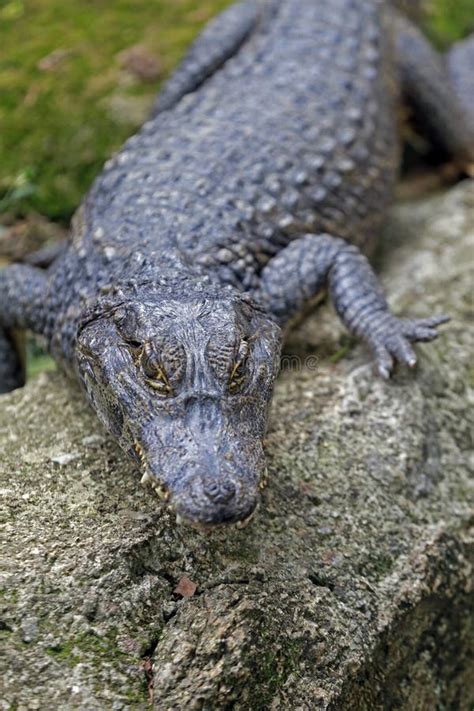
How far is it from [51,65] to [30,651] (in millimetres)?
4688

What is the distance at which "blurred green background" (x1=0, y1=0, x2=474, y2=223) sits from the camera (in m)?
5.38

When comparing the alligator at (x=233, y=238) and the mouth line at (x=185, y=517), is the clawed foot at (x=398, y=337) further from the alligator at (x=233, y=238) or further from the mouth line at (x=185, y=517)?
the mouth line at (x=185, y=517)

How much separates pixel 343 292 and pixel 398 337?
377 millimetres

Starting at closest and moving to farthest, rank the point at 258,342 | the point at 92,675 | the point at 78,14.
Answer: the point at 92,675 < the point at 258,342 < the point at 78,14

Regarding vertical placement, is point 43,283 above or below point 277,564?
above

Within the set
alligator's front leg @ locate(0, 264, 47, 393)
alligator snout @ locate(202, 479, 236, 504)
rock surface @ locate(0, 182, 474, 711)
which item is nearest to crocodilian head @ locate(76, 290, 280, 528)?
alligator snout @ locate(202, 479, 236, 504)

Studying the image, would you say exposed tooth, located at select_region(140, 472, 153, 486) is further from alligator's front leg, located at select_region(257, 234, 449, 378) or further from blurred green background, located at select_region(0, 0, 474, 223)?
blurred green background, located at select_region(0, 0, 474, 223)

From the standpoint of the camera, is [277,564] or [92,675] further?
[277,564]

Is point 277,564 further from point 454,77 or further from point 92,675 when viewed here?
point 454,77

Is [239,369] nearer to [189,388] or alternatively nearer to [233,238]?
[189,388]

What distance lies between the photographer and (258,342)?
2977mm

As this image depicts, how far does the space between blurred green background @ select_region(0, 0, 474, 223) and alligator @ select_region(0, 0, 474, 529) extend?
21.8 inches

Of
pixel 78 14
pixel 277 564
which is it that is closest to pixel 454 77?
pixel 78 14

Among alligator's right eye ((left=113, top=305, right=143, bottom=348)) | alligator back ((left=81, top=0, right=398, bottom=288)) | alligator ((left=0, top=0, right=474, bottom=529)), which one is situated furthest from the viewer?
alligator back ((left=81, top=0, right=398, bottom=288))
